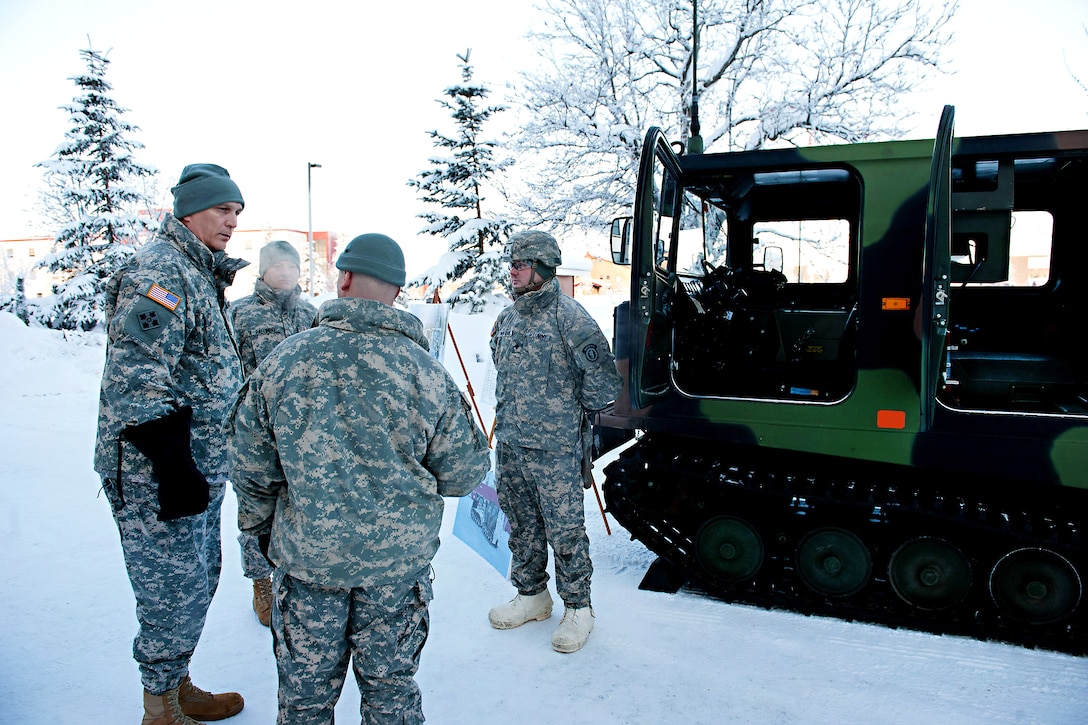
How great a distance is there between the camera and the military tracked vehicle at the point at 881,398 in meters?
3.59

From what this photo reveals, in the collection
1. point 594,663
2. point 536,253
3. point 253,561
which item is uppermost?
point 536,253

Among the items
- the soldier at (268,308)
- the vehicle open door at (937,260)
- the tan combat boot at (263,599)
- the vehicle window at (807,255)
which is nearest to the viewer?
the vehicle open door at (937,260)

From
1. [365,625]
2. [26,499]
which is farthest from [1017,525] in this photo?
[26,499]

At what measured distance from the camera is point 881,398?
3.68 meters

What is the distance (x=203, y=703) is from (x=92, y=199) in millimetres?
20482

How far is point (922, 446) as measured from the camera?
3619 mm

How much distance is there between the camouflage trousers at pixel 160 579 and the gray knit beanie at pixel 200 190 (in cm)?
111

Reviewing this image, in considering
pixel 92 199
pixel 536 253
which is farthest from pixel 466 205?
pixel 536 253

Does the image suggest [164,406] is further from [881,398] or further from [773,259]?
[773,259]

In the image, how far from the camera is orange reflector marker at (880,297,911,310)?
3.66m

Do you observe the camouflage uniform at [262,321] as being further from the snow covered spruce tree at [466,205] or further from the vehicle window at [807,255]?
the snow covered spruce tree at [466,205]

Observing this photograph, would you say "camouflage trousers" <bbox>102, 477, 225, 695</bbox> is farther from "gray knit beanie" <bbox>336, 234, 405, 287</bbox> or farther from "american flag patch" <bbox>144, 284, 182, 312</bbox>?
"gray knit beanie" <bbox>336, 234, 405, 287</bbox>

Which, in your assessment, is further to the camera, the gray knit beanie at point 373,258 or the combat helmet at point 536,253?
the combat helmet at point 536,253

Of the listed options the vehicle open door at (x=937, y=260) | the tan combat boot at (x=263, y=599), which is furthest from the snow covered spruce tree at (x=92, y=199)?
the vehicle open door at (x=937, y=260)
